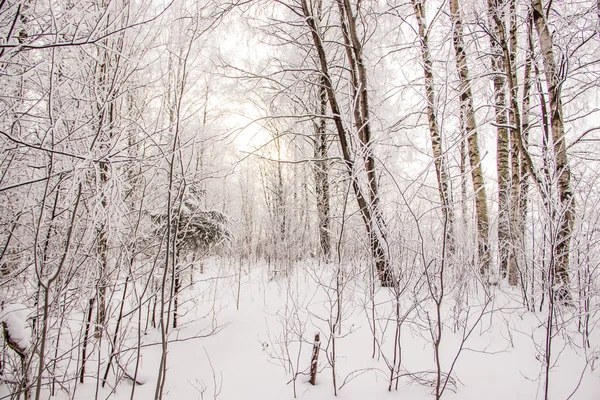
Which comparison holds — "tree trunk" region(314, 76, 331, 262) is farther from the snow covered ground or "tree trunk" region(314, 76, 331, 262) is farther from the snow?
the snow

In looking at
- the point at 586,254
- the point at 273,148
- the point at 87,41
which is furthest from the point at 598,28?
the point at 273,148

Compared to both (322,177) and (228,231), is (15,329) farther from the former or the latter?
(322,177)

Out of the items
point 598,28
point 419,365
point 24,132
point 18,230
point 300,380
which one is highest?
point 598,28

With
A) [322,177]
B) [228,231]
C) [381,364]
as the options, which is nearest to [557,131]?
[381,364]

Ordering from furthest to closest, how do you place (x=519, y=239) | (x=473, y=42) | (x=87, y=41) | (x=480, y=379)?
(x=473, y=42) < (x=519, y=239) < (x=480, y=379) < (x=87, y=41)

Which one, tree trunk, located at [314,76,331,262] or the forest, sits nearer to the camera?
the forest

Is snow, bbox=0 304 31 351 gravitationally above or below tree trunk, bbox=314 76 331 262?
below

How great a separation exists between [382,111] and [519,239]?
551cm

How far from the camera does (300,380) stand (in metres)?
3.23

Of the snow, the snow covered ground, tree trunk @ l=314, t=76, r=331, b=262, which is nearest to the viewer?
the snow

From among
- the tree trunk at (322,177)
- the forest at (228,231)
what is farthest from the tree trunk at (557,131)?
the tree trunk at (322,177)

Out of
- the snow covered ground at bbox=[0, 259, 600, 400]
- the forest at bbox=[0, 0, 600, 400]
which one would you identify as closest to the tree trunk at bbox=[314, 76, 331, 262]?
the forest at bbox=[0, 0, 600, 400]

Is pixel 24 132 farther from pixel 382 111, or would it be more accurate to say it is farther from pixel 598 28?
pixel 382 111

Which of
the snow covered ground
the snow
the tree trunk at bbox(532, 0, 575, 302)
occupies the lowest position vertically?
the snow covered ground
